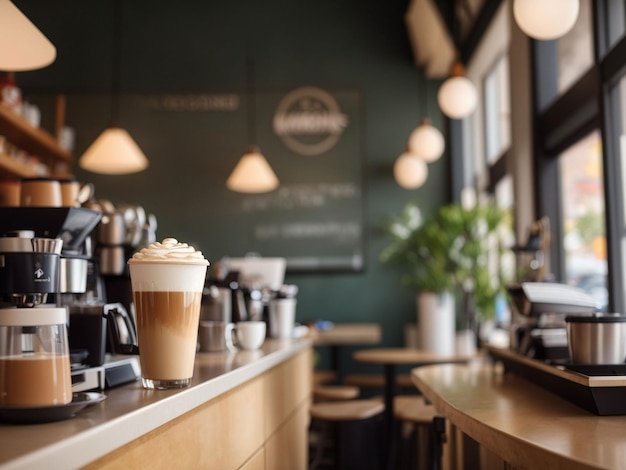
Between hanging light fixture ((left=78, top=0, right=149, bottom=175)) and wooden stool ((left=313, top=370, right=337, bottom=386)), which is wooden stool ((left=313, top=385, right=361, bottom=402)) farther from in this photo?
hanging light fixture ((left=78, top=0, right=149, bottom=175))

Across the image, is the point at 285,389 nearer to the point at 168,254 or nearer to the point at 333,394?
the point at 333,394

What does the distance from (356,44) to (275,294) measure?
3.87m

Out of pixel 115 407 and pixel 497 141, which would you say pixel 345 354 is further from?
pixel 115 407

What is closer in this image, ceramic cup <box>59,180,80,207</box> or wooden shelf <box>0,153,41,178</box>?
ceramic cup <box>59,180,80,207</box>

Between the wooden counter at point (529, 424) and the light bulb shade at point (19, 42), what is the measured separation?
1.46 m

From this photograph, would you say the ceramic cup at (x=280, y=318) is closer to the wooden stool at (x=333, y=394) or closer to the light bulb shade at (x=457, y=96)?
the wooden stool at (x=333, y=394)

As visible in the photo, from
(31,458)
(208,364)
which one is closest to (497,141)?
(208,364)

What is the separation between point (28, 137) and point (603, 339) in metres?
4.60

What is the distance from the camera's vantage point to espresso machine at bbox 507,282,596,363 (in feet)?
8.02

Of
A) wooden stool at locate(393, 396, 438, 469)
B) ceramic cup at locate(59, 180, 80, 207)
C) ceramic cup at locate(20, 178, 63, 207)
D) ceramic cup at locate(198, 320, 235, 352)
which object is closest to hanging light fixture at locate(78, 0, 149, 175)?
wooden stool at locate(393, 396, 438, 469)

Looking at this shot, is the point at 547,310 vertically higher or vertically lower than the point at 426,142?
lower

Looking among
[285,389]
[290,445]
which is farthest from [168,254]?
[290,445]

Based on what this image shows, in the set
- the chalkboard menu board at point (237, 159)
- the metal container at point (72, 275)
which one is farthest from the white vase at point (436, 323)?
the metal container at point (72, 275)

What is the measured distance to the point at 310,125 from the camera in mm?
6969
